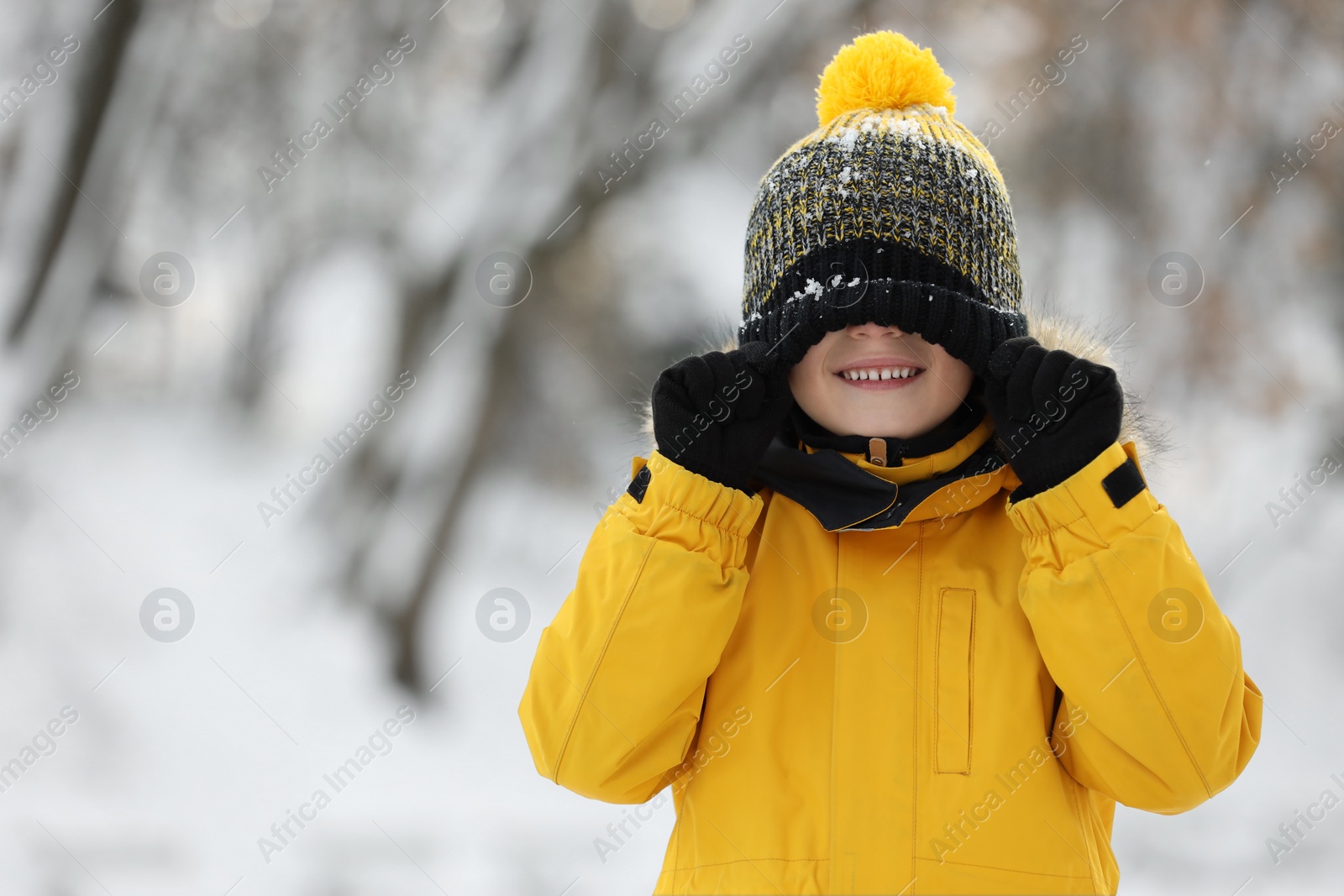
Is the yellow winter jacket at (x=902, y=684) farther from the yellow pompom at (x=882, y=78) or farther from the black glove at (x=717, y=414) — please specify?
the yellow pompom at (x=882, y=78)

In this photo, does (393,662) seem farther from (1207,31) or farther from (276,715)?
(1207,31)

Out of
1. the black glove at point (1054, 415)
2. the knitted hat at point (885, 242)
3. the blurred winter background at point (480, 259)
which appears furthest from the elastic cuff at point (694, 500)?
the blurred winter background at point (480, 259)

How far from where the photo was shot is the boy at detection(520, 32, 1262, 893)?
1.15 meters

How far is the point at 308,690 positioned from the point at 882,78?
3306 millimetres

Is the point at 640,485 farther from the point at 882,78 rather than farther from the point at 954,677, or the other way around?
the point at 882,78

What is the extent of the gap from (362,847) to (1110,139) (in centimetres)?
399

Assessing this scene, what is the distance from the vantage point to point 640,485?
1310mm

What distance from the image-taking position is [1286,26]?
13.0ft

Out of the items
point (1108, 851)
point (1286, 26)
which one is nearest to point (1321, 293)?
point (1286, 26)

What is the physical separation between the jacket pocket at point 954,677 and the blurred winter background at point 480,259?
2798mm

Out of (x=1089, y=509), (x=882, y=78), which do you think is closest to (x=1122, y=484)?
(x=1089, y=509)

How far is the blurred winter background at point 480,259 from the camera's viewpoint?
3.92 m

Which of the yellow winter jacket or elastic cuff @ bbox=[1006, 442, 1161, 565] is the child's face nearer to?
the yellow winter jacket

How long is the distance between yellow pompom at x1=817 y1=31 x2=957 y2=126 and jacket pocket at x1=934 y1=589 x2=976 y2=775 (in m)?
0.80
